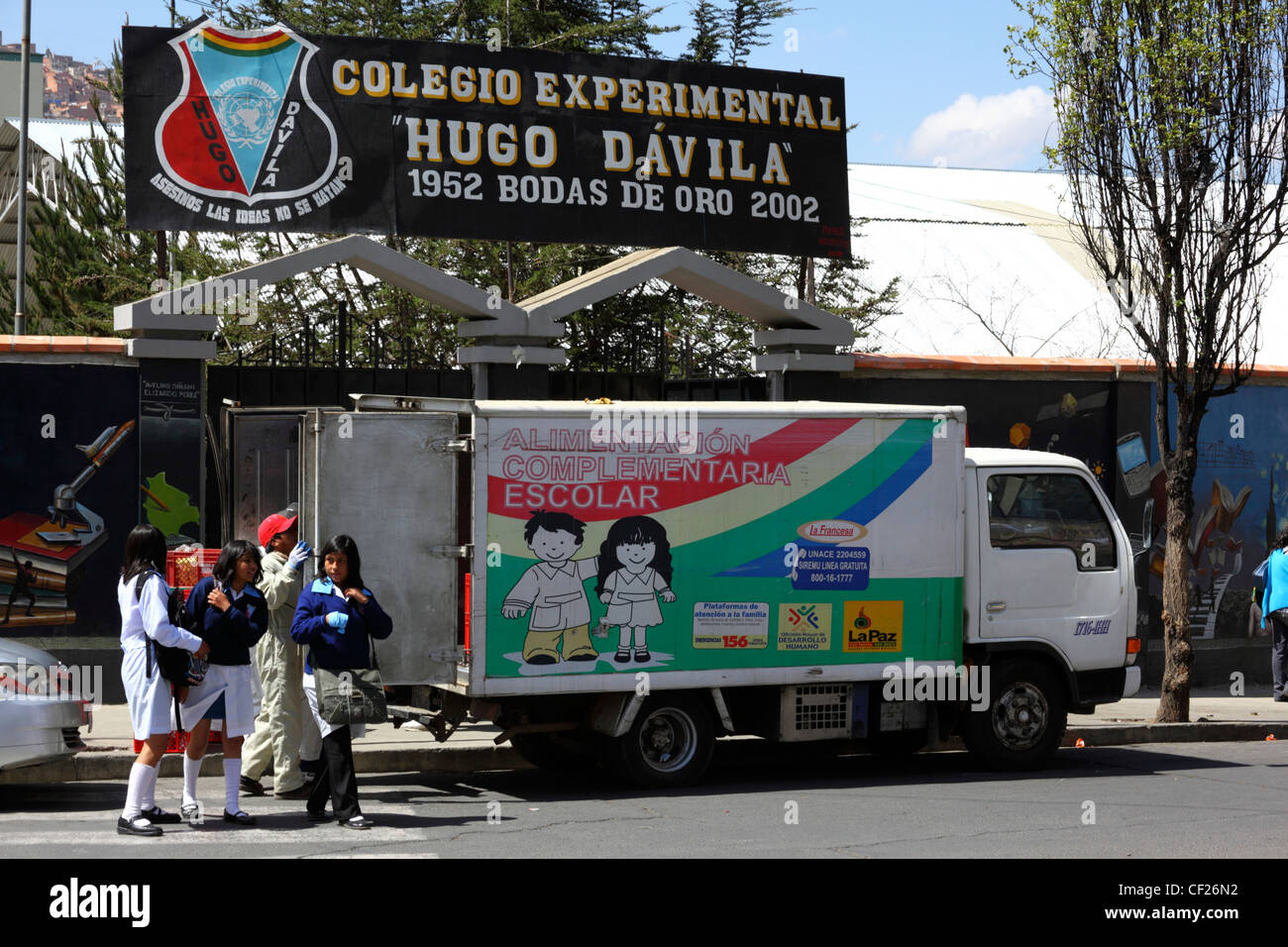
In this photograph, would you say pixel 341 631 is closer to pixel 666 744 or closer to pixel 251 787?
pixel 251 787

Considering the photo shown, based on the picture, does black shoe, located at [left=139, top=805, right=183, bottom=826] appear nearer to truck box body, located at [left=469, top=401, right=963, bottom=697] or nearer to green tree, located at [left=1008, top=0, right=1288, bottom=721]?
truck box body, located at [left=469, top=401, right=963, bottom=697]

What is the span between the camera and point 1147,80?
42.6ft

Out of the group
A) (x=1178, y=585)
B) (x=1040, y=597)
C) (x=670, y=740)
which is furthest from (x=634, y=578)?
(x=1178, y=585)

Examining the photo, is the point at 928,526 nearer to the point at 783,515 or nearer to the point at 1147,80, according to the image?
the point at 783,515

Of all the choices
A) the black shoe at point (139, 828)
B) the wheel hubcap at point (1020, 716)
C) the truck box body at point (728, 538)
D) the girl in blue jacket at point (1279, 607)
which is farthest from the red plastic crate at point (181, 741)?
the girl in blue jacket at point (1279, 607)

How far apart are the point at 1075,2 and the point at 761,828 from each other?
8217 millimetres

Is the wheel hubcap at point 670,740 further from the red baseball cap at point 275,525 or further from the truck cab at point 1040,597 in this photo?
the red baseball cap at point 275,525

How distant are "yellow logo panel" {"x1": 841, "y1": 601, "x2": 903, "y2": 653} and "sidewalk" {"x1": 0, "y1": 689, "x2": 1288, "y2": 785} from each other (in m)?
2.28

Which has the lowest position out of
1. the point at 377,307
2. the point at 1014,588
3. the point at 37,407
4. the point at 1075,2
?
the point at 1014,588

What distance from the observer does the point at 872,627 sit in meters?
10.4

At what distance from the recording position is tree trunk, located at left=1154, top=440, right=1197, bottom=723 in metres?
13.5

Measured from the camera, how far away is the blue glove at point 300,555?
30.4 feet

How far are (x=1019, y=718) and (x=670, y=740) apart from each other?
9.10ft

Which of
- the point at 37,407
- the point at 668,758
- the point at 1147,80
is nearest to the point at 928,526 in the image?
the point at 668,758
